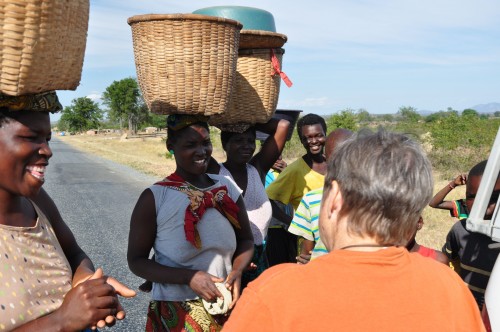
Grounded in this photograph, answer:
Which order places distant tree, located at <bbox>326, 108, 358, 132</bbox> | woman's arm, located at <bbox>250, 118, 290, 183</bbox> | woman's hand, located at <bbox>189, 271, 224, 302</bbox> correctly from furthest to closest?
distant tree, located at <bbox>326, 108, 358, 132</bbox> → woman's arm, located at <bbox>250, 118, 290, 183</bbox> → woman's hand, located at <bbox>189, 271, 224, 302</bbox>

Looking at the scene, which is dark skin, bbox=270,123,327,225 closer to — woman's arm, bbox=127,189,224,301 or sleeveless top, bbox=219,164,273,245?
sleeveless top, bbox=219,164,273,245

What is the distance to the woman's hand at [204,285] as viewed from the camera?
2281 millimetres

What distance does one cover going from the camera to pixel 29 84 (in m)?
1.60

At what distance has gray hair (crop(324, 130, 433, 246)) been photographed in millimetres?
1376

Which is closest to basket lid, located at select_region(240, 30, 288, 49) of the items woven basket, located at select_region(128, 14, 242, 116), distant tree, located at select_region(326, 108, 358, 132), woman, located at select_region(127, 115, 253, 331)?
woven basket, located at select_region(128, 14, 242, 116)

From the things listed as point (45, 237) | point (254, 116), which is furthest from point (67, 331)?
point (254, 116)

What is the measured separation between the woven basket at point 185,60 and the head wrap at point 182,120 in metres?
0.08

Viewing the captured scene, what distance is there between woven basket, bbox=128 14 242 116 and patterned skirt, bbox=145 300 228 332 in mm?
888

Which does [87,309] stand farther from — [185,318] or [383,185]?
[383,185]

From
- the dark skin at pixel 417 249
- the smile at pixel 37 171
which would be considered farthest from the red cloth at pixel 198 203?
the dark skin at pixel 417 249

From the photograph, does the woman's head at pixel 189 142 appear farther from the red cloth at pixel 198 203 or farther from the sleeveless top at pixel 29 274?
the sleeveless top at pixel 29 274

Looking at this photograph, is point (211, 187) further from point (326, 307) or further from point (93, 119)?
point (93, 119)

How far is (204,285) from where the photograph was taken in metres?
2.28

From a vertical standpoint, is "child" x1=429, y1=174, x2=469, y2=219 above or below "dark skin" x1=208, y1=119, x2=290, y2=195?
below
